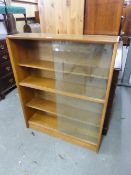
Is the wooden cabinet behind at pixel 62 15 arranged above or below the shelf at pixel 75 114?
above

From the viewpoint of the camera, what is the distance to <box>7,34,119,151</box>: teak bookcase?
44.6 inches

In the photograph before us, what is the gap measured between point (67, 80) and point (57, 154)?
2.70 ft

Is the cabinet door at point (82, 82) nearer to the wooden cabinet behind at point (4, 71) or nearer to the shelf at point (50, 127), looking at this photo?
the shelf at point (50, 127)

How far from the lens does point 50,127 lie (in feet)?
5.53

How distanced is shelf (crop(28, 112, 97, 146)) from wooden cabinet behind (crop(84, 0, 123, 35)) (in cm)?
122

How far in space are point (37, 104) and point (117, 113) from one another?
Result: 1213 mm

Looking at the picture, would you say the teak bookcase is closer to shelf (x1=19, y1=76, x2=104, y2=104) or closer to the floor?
shelf (x1=19, y1=76, x2=104, y2=104)

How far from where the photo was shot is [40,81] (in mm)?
1517

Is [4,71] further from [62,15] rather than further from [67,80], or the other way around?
[67,80]

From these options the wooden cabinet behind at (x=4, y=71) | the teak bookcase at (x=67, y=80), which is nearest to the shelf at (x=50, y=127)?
the teak bookcase at (x=67, y=80)

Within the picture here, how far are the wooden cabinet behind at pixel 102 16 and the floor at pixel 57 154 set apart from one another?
1.23 meters

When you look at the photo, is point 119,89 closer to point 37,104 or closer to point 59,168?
point 37,104

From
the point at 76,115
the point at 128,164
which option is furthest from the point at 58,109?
the point at 128,164

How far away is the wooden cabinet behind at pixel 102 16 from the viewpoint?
154 cm
